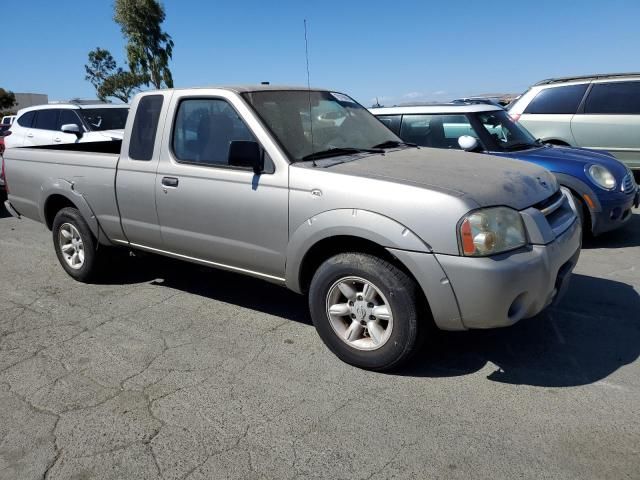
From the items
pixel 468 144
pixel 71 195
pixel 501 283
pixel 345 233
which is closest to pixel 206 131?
pixel 345 233

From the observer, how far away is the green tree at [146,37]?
32188 mm

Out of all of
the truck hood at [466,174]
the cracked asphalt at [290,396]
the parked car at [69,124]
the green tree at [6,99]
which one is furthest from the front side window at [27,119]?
the green tree at [6,99]

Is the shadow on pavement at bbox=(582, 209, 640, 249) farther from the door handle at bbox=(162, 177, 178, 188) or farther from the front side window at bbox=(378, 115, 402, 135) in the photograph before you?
the door handle at bbox=(162, 177, 178, 188)

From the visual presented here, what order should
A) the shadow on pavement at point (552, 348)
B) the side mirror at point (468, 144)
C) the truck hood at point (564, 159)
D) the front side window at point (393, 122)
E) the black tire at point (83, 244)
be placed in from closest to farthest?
the shadow on pavement at point (552, 348)
the black tire at point (83, 244)
the side mirror at point (468, 144)
the truck hood at point (564, 159)
the front side window at point (393, 122)

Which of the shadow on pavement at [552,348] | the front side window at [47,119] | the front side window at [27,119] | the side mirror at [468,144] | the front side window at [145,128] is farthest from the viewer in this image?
the front side window at [27,119]

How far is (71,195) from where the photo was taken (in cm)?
512

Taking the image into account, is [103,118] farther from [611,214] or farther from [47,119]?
[611,214]

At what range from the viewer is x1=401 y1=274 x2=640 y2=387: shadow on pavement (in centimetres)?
340

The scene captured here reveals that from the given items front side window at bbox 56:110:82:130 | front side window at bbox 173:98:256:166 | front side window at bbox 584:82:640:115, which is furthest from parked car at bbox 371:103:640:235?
front side window at bbox 56:110:82:130

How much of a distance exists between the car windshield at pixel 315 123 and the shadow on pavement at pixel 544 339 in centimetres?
140

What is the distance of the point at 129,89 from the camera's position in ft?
131

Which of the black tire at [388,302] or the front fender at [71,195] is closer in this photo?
the black tire at [388,302]

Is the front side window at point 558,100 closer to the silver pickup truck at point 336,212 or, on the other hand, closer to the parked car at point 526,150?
the parked car at point 526,150

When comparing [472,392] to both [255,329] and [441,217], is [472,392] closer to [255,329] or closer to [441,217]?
[441,217]
